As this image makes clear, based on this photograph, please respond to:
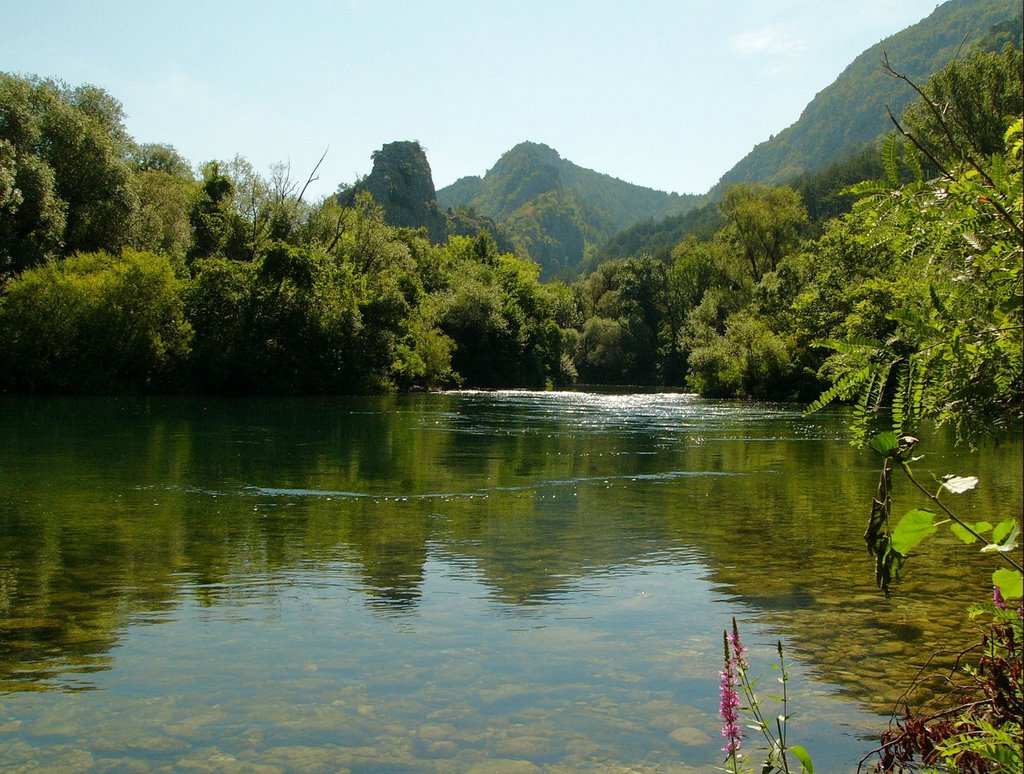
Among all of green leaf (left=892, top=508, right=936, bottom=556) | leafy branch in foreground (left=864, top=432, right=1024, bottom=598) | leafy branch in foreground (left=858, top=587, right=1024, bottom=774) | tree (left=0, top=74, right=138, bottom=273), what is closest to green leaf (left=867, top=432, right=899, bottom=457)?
leafy branch in foreground (left=864, top=432, right=1024, bottom=598)

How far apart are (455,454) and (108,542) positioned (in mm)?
13508

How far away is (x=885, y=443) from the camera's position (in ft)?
9.31

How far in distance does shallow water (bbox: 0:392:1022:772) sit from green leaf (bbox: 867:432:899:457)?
142 inches

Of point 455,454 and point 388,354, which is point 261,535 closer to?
point 455,454

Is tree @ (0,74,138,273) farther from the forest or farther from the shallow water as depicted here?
the shallow water

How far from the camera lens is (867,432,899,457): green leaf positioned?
9.23 feet

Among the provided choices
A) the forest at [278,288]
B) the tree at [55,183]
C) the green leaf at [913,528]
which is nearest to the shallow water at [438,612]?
the green leaf at [913,528]

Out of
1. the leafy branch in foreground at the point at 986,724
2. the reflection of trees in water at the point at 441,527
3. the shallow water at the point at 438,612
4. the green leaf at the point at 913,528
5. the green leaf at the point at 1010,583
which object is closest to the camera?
the green leaf at the point at 1010,583

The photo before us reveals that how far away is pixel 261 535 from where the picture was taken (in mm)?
13383

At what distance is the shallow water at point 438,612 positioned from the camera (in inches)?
243

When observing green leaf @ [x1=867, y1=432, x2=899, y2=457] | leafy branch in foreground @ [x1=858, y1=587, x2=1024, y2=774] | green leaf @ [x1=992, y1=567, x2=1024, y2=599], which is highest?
green leaf @ [x1=867, y1=432, x2=899, y2=457]

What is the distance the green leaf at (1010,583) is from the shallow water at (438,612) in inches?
157

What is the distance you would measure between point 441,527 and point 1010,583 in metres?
12.4

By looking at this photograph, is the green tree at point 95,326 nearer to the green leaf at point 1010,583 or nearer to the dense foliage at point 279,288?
the dense foliage at point 279,288
